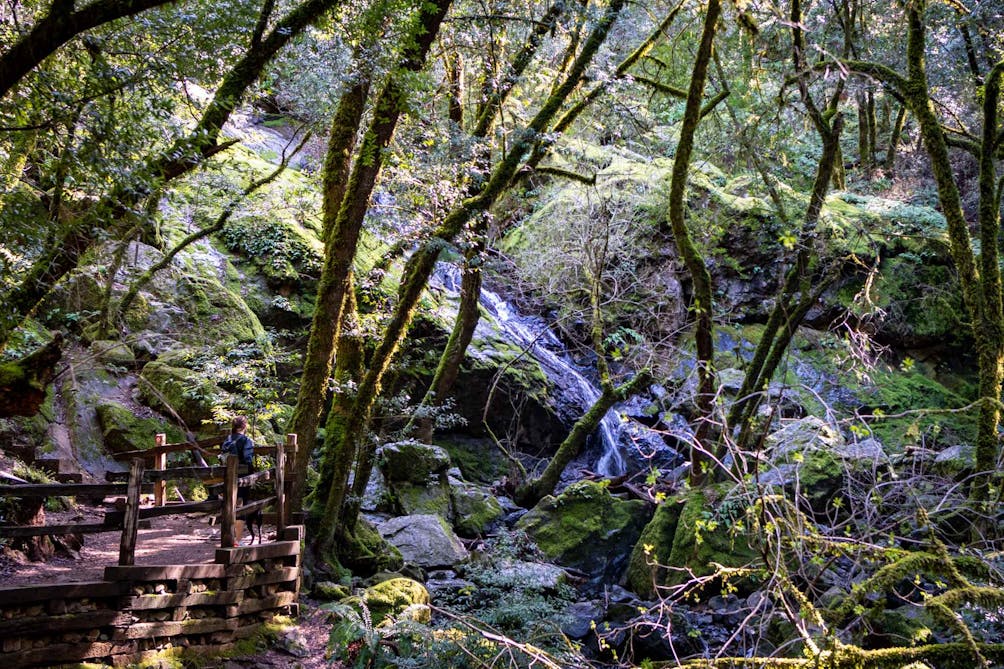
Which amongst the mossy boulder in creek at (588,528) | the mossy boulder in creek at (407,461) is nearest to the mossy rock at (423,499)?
the mossy boulder in creek at (407,461)

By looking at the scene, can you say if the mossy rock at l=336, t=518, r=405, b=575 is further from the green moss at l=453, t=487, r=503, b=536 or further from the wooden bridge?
the green moss at l=453, t=487, r=503, b=536

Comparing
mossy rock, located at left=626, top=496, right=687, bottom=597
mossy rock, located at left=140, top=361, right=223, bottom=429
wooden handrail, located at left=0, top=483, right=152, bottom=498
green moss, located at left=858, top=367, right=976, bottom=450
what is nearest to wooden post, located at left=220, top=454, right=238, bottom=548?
wooden handrail, located at left=0, top=483, right=152, bottom=498

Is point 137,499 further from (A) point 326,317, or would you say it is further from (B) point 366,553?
(B) point 366,553

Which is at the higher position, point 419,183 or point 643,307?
point 419,183

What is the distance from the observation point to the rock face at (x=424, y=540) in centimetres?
1095

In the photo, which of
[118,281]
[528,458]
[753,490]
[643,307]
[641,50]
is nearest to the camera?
[753,490]

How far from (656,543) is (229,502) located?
6765 mm

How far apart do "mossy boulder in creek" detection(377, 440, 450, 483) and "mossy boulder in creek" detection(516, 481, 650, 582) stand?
6.53 ft

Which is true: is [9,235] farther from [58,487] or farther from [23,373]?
[58,487]

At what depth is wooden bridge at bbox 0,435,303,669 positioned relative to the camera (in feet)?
17.3

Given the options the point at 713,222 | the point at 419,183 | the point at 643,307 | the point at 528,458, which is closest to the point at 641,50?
the point at 419,183

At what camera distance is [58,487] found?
5.18m

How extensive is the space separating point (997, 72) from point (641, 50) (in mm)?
4933

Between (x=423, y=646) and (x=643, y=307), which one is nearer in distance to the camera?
(x=423, y=646)
